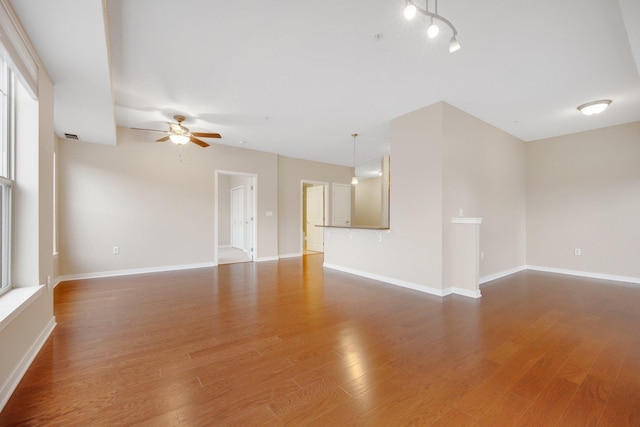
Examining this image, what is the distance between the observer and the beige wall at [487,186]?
3.71 metres

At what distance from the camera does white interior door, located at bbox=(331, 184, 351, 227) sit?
7.80m

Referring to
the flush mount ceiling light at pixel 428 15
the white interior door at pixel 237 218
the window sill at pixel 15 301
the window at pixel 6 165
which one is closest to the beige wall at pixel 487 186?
the flush mount ceiling light at pixel 428 15

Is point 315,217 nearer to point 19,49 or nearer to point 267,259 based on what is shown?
point 267,259

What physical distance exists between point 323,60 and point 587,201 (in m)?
5.49

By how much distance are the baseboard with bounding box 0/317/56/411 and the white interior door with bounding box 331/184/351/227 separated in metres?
6.18

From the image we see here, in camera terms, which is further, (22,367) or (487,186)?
(487,186)

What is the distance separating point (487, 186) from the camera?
4.44 meters

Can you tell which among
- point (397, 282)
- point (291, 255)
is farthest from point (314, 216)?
point (397, 282)

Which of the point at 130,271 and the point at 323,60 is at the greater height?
the point at 323,60

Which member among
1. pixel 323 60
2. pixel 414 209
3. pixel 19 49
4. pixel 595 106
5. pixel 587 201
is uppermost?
pixel 323 60

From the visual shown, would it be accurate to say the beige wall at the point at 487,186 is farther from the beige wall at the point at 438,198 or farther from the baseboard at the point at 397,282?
the baseboard at the point at 397,282

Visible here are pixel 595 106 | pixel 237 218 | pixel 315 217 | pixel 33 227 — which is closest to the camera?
pixel 33 227

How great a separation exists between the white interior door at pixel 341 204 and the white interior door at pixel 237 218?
110 inches

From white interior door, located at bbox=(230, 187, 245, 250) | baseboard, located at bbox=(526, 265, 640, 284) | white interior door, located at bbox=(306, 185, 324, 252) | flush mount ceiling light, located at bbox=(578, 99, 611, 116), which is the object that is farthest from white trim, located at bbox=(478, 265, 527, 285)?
white interior door, located at bbox=(230, 187, 245, 250)
